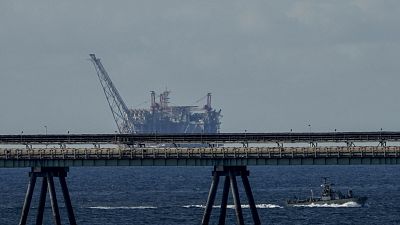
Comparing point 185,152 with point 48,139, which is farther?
point 48,139

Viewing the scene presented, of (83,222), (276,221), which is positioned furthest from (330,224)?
(83,222)

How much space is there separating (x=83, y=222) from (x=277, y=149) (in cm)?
5380

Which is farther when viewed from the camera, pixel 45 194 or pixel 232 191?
pixel 45 194

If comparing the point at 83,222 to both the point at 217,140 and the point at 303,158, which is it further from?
the point at 303,158

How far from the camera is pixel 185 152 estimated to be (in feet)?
452

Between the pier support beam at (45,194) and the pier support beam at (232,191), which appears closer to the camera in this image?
the pier support beam at (232,191)

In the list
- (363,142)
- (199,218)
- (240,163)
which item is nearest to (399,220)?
(199,218)

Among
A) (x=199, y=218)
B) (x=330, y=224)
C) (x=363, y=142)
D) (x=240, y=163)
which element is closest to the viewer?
(x=240, y=163)

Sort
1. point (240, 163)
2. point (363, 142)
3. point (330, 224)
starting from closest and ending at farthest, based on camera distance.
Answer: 1. point (240, 163)
2. point (363, 142)
3. point (330, 224)

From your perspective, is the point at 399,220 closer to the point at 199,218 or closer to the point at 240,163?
the point at 199,218

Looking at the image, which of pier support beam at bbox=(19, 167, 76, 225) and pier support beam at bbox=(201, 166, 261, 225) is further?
pier support beam at bbox=(19, 167, 76, 225)

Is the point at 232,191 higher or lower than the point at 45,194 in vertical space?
higher

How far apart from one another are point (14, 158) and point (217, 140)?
22154mm

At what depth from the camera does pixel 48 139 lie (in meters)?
152
